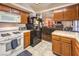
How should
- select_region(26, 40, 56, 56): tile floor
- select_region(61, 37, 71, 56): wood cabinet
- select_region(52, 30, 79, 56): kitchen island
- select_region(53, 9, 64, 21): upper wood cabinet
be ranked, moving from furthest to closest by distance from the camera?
select_region(53, 9, 64, 21): upper wood cabinet → select_region(26, 40, 56, 56): tile floor → select_region(61, 37, 71, 56): wood cabinet → select_region(52, 30, 79, 56): kitchen island

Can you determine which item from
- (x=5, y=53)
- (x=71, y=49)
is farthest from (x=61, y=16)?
(x=5, y=53)

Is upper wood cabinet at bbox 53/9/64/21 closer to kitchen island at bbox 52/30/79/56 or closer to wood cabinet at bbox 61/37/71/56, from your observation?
kitchen island at bbox 52/30/79/56

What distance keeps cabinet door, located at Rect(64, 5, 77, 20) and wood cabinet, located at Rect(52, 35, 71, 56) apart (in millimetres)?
530

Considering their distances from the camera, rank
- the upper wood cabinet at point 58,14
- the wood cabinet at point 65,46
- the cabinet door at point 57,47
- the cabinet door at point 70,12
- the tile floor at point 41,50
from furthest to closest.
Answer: the upper wood cabinet at point 58,14 → the tile floor at point 41,50 → the cabinet door at point 57,47 → the cabinet door at point 70,12 → the wood cabinet at point 65,46

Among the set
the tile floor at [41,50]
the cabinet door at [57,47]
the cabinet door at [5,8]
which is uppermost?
the cabinet door at [5,8]

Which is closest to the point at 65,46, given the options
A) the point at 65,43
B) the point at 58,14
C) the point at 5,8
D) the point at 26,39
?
the point at 65,43

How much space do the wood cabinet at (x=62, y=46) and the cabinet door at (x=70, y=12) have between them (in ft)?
1.74

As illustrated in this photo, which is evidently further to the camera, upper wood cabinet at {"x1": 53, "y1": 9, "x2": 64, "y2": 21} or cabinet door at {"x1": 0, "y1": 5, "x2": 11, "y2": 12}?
upper wood cabinet at {"x1": 53, "y1": 9, "x2": 64, "y2": 21}

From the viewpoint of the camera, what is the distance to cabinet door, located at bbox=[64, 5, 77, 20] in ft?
7.08

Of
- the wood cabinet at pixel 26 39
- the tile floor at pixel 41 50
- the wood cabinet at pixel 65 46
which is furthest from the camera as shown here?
the wood cabinet at pixel 26 39

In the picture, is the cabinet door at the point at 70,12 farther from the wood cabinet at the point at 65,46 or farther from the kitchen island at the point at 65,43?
the wood cabinet at the point at 65,46

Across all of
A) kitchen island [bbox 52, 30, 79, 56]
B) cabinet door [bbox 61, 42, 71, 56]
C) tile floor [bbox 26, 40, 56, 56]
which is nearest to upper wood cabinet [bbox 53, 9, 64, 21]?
kitchen island [bbox 52, 30, 79, 56]

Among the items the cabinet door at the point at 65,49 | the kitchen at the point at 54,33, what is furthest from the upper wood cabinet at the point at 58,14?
the cabinet door at the point at 65,49

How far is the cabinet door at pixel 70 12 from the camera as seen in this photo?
85.0 inches
